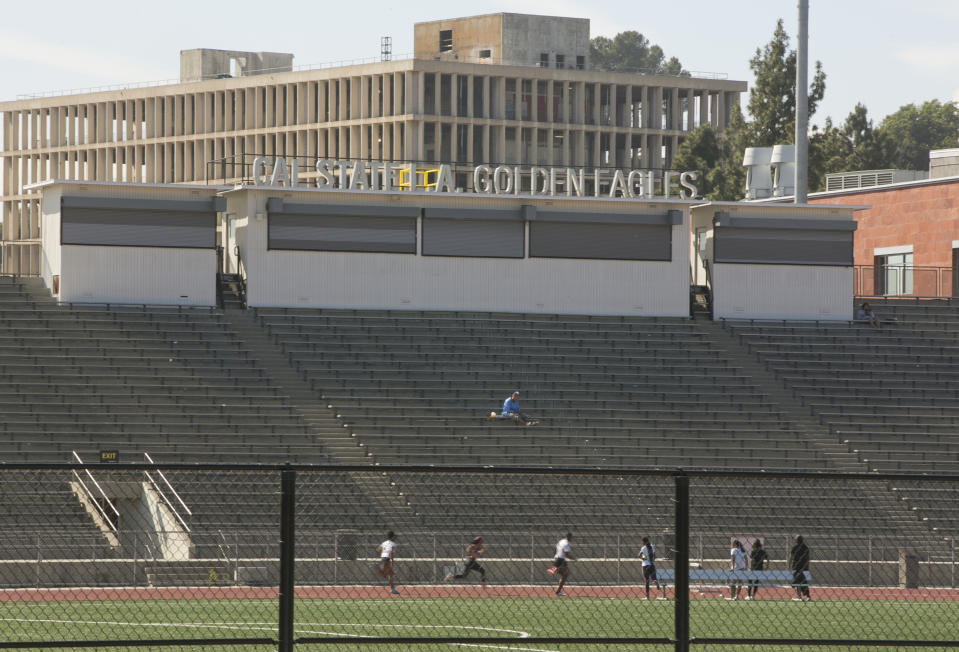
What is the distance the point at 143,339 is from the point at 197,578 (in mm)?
18135

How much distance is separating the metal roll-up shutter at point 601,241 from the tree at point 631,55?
462 ft

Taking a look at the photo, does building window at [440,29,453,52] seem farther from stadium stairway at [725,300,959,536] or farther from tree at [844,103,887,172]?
stadium stairway at [725,300,959,536]

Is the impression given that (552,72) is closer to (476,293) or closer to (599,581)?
(476,293)

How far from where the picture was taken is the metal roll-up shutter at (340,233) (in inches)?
1917

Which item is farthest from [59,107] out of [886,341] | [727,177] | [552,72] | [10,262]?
[886,341]

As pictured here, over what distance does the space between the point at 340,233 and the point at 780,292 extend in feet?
49.8

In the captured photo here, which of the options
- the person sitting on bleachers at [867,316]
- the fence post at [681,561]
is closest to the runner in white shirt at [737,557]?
the fence post at [681,561]

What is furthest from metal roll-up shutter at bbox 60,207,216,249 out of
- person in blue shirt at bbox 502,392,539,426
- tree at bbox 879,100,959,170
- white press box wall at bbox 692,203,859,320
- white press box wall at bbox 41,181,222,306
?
tree at bbox 879,100,959,170

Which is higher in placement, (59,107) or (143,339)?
(59,107)

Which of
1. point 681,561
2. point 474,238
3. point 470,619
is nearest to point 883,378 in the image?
point 474,238

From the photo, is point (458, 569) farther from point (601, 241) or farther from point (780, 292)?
point (780, 292)

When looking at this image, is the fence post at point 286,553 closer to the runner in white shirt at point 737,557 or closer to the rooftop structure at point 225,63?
the runner in white shirt at point 737,557

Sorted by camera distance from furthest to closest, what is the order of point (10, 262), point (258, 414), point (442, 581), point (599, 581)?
point (10, 262), point (258, 414), point (599, 581), point (442, 581)

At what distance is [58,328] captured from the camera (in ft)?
144
